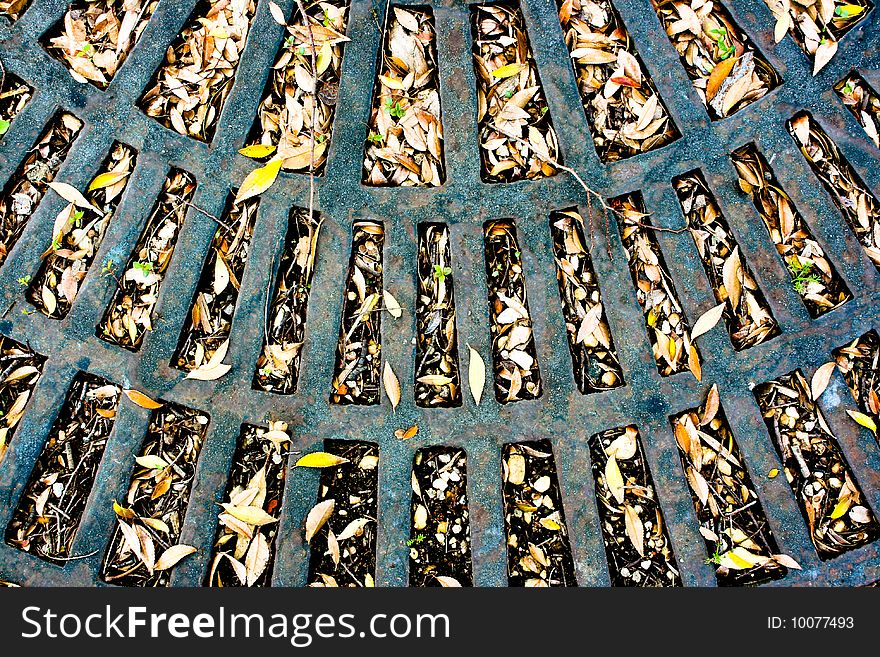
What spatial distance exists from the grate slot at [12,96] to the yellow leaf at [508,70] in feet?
4.95

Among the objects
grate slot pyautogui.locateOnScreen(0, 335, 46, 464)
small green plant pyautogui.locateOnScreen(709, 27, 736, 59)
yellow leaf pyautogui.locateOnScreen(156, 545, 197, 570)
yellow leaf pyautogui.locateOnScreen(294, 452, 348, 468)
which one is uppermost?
small green plant pyautogui.locateOnScreen(709, 27, 736, 59)

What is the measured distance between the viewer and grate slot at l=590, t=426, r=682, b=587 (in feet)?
6.45

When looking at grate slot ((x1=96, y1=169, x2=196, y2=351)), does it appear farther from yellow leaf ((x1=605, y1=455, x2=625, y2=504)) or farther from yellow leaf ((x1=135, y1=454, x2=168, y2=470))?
yellow leaf ((x1=605, y1=455, x2=625, y2=504))

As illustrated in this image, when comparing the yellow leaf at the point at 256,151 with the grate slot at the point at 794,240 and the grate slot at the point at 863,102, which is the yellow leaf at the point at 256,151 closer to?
the grate slot at the point at 794,240

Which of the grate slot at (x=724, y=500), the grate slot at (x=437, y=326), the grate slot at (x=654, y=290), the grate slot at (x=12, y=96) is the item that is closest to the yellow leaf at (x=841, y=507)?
the grate slot at (x=724, y=500)

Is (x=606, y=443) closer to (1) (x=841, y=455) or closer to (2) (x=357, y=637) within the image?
(1) (x=841, y=455)

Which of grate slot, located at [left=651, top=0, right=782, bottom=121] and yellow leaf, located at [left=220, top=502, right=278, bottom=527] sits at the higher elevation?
grate slot, located at [left=651, top=0, right=782, bottom=121]

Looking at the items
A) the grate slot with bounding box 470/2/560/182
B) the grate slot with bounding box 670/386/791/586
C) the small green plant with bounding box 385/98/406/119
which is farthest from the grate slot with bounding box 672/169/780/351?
the small green plant with bounding box 385/98/406/119

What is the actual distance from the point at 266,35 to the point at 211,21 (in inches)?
7.9

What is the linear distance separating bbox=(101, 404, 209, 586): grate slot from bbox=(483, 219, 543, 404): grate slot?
0.97m

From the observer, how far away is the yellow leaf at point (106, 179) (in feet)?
6.52

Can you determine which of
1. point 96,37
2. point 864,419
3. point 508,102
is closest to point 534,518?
point 864,419

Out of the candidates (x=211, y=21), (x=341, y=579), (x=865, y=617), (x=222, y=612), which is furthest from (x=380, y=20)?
(x=865, y=617)

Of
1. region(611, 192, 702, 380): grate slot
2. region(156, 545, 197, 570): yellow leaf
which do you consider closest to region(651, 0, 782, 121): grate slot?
region(611, 192, 702, 380): grate slot
